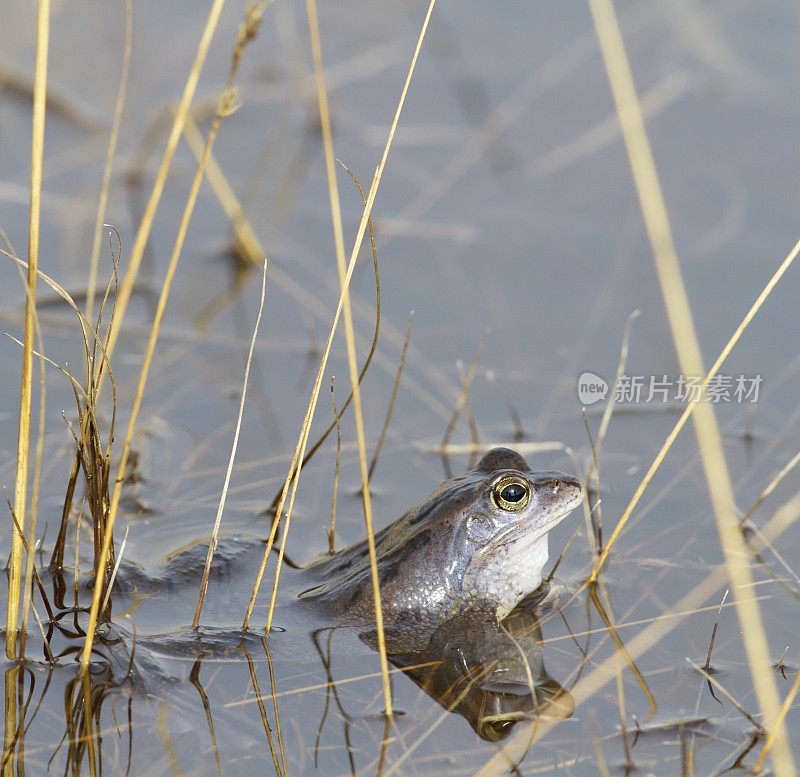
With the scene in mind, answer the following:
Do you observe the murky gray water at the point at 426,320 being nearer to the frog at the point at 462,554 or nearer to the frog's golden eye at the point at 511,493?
the frog at the point at 462,554

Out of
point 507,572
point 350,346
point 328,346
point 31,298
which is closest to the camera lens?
point 31,298

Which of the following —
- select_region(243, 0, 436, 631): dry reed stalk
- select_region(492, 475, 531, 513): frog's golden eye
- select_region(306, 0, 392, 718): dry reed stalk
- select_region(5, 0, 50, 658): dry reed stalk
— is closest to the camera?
select_region(5, 0, 50, 658): dry reed stalk

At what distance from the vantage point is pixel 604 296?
7.54m

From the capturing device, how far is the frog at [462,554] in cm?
486

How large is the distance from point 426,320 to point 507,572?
281 cm

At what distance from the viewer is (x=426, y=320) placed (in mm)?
7367

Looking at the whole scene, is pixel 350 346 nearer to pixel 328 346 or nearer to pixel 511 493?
pixel 328 346

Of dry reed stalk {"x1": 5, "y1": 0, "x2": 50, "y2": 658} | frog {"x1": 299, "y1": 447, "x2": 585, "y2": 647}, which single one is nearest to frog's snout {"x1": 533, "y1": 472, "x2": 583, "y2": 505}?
frog {"x1": 299, "y1": 447, "x2": 585, "y2": 647}

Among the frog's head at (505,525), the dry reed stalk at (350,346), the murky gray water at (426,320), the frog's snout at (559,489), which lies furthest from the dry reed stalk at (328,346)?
the frog's snout at (559,489)

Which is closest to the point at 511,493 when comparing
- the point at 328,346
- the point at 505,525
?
the point at 505,525

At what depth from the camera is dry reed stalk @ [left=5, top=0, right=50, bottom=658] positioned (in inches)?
139

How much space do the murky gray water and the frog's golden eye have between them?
0.67m

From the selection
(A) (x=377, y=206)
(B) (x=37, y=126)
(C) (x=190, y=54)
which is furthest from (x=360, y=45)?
(B) (x=37, y=126)

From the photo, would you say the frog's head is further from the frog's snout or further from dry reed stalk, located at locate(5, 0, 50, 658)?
dry reed stalk, located at locate(5, 0, 50, 658)
